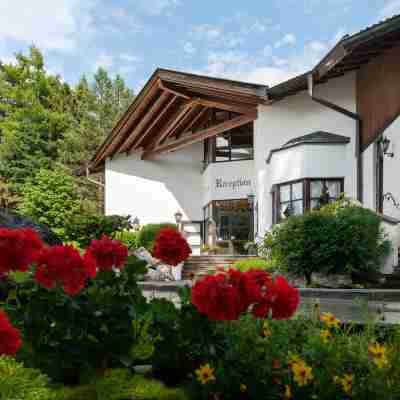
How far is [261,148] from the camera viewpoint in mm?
14156

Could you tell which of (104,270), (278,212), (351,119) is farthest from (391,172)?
(104,270)

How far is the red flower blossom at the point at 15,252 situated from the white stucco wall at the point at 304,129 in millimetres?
10032

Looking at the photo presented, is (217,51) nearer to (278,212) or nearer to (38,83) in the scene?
(38,83)

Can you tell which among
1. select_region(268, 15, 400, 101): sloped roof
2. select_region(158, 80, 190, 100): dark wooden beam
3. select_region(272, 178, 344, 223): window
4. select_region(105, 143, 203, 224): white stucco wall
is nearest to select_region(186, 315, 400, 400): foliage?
select_region(268, 15, 400, 101): sloped roof

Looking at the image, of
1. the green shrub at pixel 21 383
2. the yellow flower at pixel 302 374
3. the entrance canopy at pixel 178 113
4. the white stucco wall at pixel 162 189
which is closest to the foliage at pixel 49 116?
the entrance canopy at pixel 178 113

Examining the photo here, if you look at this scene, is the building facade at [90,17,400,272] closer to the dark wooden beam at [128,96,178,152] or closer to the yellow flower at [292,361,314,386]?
the dark wooden beam at [128,96,178,152]

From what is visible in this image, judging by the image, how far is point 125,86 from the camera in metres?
32.2

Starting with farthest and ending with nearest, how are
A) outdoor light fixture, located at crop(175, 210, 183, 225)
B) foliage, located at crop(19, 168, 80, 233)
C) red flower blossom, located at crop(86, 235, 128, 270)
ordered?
foliage, located at crop(19, 168, 80, 233)
outdoor light fixture, located at crop(175, 210, 183, 225)
red flower blossom, located at crop(86, 235, 128, 270)

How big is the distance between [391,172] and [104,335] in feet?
28.3

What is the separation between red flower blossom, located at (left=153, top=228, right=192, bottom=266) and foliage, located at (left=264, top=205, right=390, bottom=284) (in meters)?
6.64

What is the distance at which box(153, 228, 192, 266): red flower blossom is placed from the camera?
8.02 feet

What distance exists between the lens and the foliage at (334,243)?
863 cm

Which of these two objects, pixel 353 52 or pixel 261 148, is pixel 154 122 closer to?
pixel 261 148

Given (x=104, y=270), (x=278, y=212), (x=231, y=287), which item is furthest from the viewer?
(x=278, y=212)
